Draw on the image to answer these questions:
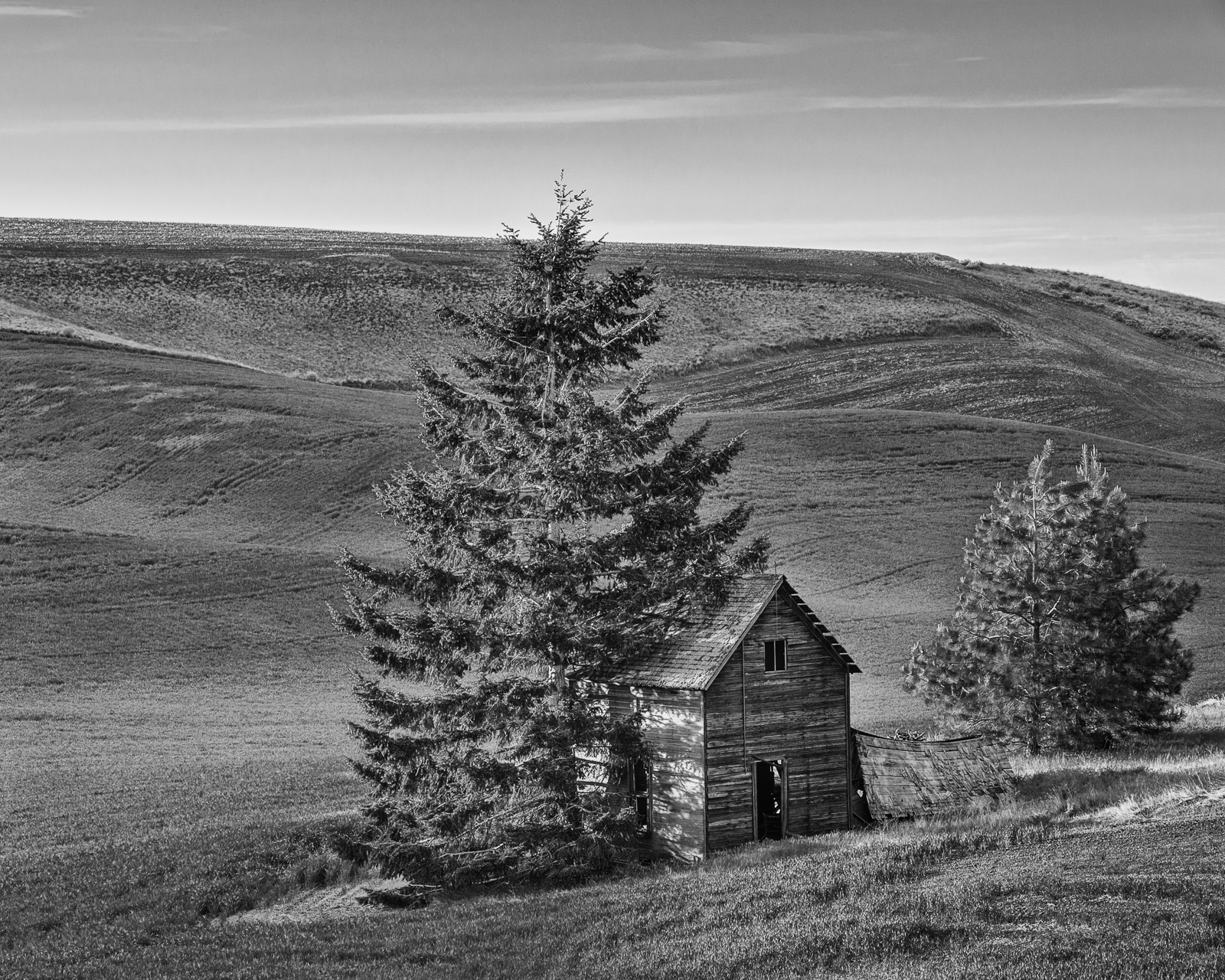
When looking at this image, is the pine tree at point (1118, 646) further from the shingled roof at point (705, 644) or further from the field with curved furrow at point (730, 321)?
the field with curved furrow at point (730, 321)

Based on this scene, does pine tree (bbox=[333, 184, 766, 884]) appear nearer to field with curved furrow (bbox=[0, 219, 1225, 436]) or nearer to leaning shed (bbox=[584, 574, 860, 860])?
leaning shed (bbox=[584, 574, 860, 860])

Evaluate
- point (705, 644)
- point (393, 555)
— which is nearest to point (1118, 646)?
point (705, 644)

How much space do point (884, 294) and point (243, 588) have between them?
295 feet

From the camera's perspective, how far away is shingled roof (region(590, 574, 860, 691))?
82.3 ft

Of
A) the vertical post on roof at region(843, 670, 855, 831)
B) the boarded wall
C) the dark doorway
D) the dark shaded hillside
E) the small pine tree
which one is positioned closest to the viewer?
the dark doorway

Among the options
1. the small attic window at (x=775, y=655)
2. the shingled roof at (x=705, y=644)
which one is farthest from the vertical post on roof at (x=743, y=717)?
the small attic window at (x=775, y=655)

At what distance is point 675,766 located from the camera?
2536 cm

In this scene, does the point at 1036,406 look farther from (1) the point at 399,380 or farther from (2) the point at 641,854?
(2) the point at 641,854

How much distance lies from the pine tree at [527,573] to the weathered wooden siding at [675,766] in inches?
43.5

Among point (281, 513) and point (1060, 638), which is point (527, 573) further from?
point (281, 513)

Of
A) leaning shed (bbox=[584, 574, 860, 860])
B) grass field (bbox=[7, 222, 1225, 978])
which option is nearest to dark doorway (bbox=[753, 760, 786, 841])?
leaning shed (bbox=[584, 574, 860, 860])

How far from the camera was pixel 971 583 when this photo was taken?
35938mm

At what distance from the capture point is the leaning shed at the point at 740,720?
25.0 meters

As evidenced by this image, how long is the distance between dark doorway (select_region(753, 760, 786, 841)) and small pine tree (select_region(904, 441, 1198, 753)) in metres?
8.38
